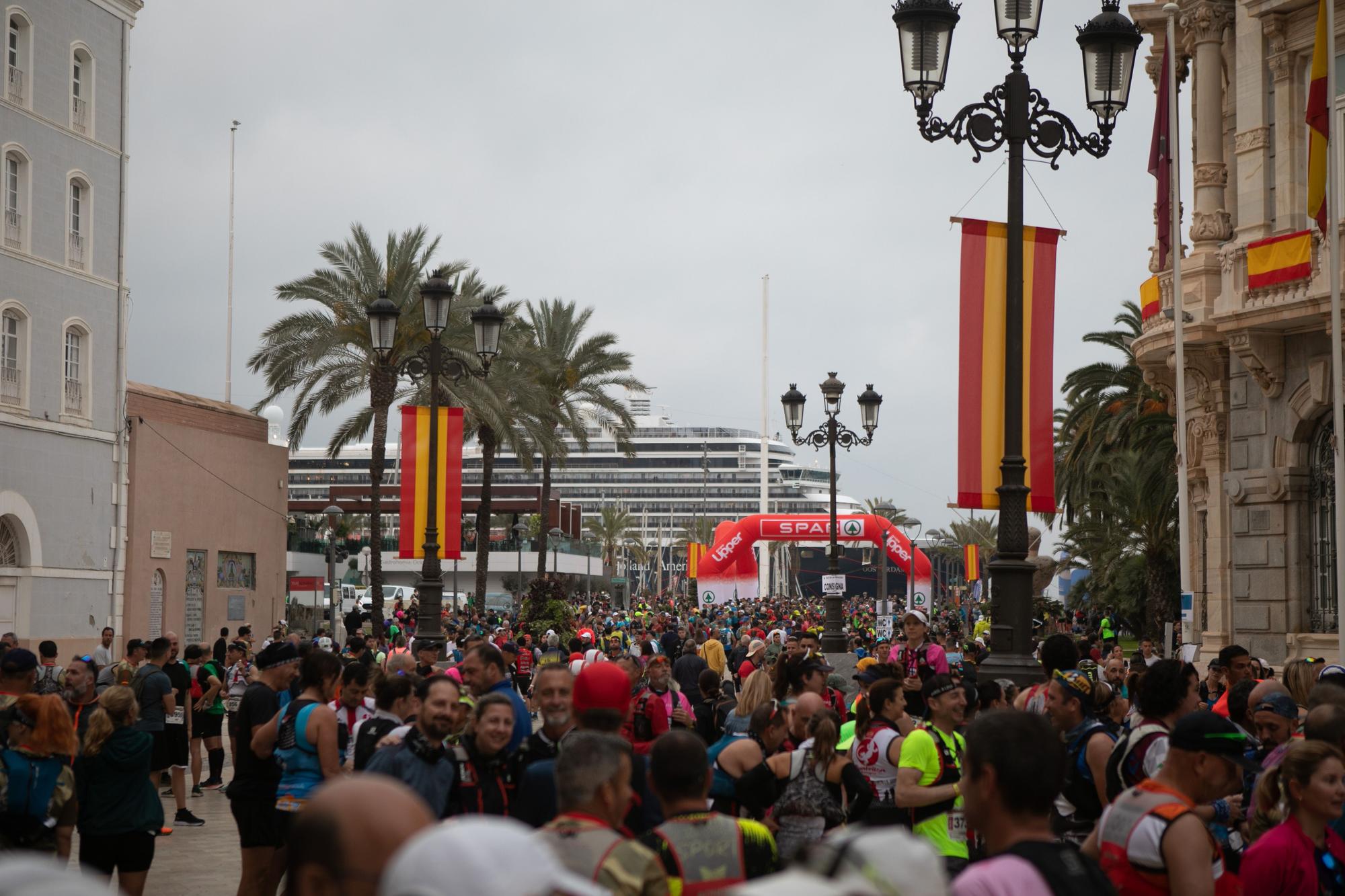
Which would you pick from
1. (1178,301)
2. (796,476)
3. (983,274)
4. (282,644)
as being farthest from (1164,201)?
(796,476)

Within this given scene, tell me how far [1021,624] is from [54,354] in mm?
25966

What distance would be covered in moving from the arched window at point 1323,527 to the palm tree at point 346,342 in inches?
793

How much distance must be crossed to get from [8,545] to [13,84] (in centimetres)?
963

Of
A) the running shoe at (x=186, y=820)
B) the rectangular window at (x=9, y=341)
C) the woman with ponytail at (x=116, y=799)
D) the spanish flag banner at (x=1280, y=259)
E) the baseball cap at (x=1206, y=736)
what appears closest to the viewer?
the baseball cap at (x=1206, y=736)

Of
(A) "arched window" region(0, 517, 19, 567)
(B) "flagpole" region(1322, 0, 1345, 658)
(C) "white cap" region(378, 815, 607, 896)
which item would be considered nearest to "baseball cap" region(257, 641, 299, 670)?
(C) "white cap" region(378, 815, 607, 896)

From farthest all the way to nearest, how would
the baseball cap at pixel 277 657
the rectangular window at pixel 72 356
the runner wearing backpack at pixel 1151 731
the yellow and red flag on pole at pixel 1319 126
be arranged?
the rectangular window at pixel 72 356, the yellow and red flag on pole at pixel 1319 126, the baseball cap at pixel 277 657, the runner wearing backpack at pixel 1151 731

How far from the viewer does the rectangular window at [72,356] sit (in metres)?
31.5

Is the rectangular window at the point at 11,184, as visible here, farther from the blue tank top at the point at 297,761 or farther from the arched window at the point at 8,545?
the blue tank top at the point at 297,761

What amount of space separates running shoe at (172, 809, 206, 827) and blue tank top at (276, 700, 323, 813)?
6034 mm

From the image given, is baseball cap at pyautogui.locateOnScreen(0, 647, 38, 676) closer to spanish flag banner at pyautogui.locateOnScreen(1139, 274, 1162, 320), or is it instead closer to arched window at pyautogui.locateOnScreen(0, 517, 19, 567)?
spanish flag banner at pyautogui.locateOnScreen(1139, 274, 1162, 320)

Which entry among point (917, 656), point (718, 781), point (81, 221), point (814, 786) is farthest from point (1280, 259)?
point (81, 221)

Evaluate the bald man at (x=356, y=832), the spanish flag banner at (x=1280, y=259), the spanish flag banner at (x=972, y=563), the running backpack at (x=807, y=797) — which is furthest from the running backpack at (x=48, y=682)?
the spanish flag banner at (x=972, y=563)

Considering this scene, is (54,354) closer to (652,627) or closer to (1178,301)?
(652,627)

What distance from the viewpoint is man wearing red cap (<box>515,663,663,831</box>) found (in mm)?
5254
